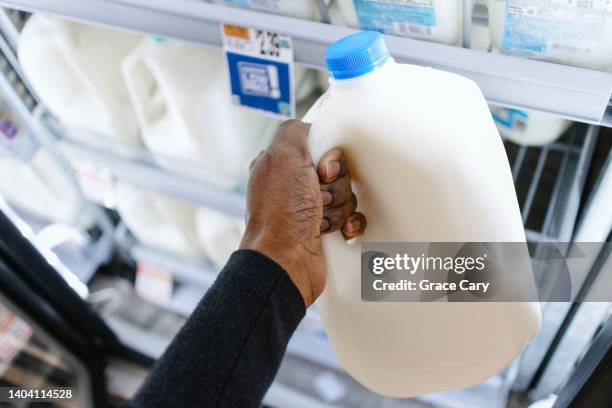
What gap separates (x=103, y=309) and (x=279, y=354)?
160 cm

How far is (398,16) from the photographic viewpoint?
822 millimetres

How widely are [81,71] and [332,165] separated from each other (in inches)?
31.3

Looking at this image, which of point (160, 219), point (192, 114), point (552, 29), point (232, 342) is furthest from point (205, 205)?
point (552, 29)

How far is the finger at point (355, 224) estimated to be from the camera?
808mm

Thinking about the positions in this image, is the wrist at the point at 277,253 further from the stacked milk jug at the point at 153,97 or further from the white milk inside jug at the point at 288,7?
the stacked milk jug at the point at 153,97

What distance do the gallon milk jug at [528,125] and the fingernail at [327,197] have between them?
20.4 inches

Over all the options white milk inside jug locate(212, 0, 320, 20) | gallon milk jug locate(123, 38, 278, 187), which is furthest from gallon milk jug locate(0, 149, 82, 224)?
white milk inside jug locate(212, 0, 320, 20)

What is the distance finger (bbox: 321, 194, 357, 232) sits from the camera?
0.81 meters

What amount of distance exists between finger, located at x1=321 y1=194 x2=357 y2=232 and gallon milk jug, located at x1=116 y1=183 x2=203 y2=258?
887mm

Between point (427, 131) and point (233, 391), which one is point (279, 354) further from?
point (427, 131)

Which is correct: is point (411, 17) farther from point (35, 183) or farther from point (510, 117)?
point (35, 183)

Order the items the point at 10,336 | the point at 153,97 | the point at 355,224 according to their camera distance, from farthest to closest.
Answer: the point at 10,336
the point at 153,97
the point at 355,224

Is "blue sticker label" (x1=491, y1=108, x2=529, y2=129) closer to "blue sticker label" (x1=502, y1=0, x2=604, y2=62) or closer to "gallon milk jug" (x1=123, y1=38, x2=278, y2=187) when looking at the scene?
"blue sticker label" (x1=502, y1=0, x2=604, y2=62)

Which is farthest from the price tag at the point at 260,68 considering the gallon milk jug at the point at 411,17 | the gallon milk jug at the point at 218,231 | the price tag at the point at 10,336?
the price tag at the point at 10,336
